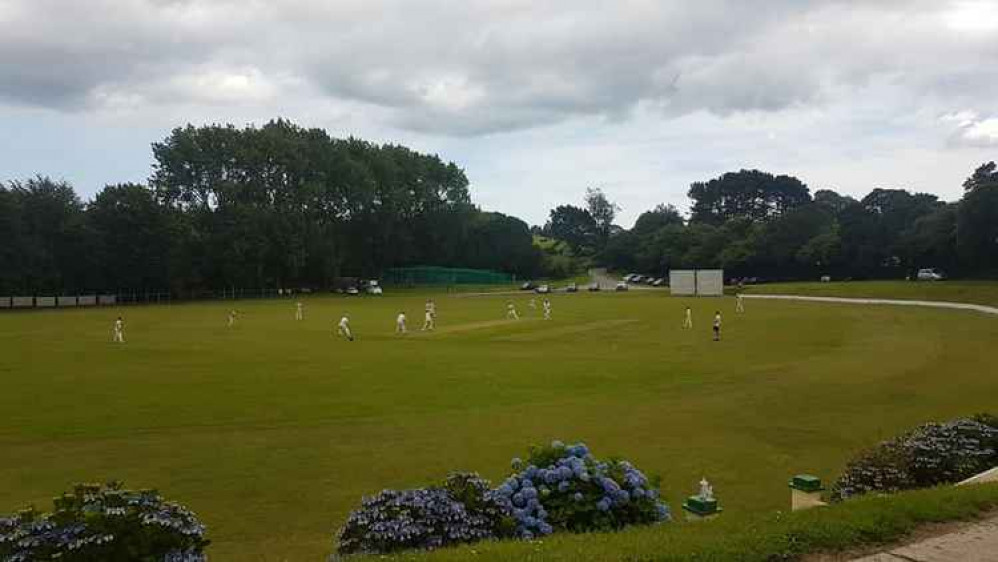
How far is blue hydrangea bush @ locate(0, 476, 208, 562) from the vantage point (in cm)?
596

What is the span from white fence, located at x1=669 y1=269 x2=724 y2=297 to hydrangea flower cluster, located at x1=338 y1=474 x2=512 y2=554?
8835 cm

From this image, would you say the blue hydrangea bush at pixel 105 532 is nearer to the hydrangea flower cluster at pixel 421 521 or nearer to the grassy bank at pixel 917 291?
the hydrangea flower cluster at pixel 421 521

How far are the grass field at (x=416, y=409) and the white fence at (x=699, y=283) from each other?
49648mm

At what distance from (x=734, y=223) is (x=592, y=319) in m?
79.2

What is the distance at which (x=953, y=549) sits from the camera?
688cm

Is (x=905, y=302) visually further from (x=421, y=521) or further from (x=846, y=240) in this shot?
(x=421, y=521)

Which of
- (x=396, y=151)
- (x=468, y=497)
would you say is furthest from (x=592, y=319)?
(x=396, y=151)

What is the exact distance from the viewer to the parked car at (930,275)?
9494 centimetres

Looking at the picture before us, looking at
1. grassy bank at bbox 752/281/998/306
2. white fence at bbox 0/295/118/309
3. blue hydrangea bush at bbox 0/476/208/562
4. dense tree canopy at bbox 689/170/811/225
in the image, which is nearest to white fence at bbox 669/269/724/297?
grassy bank at bbox 752/281/998/306

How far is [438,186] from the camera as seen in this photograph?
128 metres

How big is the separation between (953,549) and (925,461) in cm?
406

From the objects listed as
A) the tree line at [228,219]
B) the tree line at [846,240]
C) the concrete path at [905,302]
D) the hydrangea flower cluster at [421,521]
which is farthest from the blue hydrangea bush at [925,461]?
the tree line at [228,219]

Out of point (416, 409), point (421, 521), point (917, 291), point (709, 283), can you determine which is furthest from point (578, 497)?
point (709, 283)

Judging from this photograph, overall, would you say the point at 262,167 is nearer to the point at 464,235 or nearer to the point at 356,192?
the point at 356,192
